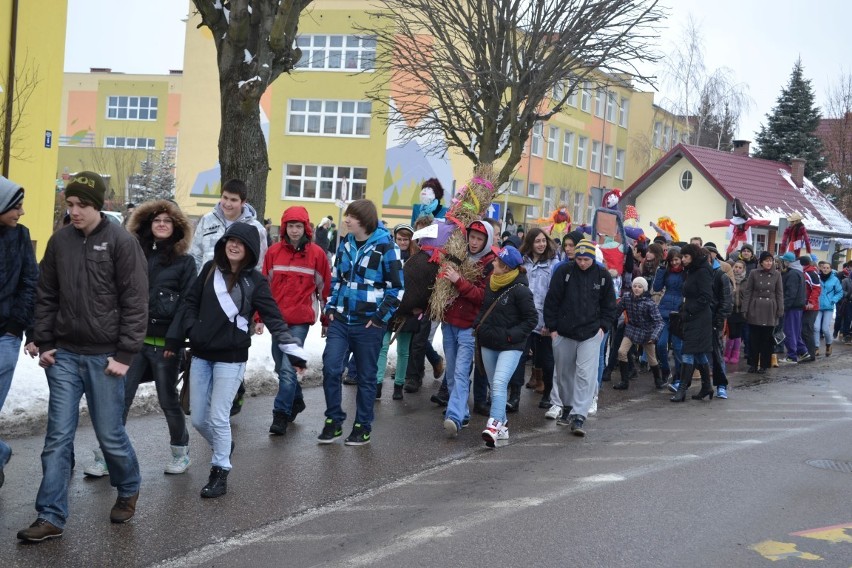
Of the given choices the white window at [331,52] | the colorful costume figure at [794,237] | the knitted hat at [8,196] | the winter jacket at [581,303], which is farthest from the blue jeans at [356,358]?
the white window at [331,52]

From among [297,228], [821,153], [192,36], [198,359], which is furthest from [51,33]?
[821,153]

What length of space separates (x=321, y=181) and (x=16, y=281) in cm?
4108

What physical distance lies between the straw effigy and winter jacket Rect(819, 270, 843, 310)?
11.0 m

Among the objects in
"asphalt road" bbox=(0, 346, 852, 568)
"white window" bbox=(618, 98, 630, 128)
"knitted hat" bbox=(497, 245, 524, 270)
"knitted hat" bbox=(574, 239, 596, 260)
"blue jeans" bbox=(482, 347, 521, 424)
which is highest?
"white window" bbox=(618, 98, 630, 128)

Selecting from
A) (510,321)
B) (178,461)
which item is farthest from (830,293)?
(178,461)

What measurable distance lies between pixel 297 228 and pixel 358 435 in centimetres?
183

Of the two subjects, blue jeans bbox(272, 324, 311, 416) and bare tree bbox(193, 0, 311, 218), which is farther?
bare tree bbox(193, 0, 311, 218)

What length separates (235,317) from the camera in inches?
261

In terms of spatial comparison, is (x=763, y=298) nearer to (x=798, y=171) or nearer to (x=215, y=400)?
(x=215, y=400)

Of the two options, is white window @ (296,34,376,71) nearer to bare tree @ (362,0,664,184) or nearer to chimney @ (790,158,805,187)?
chimney @ (790,158,805,187)

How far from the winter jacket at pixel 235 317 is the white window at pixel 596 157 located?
2078 inches

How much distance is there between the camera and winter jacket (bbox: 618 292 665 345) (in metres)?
13.4

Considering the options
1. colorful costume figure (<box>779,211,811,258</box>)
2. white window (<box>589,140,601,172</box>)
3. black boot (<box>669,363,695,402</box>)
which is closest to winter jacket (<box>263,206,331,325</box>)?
black boot (<box>669,363,695,402</box>)

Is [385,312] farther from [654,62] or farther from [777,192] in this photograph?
[777,192]
